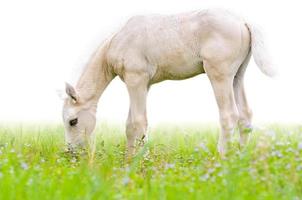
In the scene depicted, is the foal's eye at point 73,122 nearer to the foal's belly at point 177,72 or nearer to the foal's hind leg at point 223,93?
the foal's belly at point 177,72

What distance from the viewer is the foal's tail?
8.66 m

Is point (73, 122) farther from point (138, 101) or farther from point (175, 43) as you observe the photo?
point (175, 43)

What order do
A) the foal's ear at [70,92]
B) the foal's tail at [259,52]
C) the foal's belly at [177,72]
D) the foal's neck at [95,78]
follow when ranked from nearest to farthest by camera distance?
the foal's tail at [259,52] → the foal's belly at [177,72] → the foal's ear at [70,92] → the foal's neck at [95,78]

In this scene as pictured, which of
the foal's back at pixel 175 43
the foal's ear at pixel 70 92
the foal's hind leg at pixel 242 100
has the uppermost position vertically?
the foal's back at pixel 175 43

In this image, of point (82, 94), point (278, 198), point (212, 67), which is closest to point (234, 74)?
point (212, 67)

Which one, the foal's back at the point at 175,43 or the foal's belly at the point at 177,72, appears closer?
the foal's back at the point at 175,43

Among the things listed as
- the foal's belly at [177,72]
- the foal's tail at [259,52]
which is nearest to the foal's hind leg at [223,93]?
the foal's belly at [177,72]

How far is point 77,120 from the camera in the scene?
948 cm

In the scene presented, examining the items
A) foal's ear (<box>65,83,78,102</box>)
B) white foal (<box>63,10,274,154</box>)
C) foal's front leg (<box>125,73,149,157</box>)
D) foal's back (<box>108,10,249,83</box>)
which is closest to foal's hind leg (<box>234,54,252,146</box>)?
white foal (<box>63,10,274,154</box>)

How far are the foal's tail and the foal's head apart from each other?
9.07 feet

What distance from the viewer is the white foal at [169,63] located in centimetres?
859

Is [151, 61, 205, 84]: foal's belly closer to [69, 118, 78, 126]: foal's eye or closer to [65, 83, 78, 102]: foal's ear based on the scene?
[65, 83, 78, 102]: foal's ear

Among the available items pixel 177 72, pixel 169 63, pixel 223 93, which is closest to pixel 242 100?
pixel 223 93

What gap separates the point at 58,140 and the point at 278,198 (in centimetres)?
633
